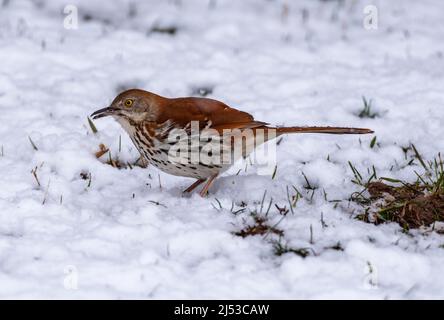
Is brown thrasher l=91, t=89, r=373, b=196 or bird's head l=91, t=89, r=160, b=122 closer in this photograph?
brown thrasher l=91, t=89, r=373, b=196

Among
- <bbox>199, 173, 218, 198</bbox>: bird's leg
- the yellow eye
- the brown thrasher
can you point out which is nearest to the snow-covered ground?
<bbox>199, 173, 218, 198</bbox>: bird's leg

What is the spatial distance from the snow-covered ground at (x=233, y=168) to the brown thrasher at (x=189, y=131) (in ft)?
0.71

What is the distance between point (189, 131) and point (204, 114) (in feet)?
0.47

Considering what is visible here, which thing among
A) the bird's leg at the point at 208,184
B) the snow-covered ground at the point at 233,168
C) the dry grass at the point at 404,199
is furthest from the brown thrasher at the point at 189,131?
the dry grass at the point at 404,199

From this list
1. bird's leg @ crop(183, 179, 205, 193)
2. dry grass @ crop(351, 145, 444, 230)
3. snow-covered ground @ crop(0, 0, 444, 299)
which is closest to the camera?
snow-covered ground @ crop(0, 0, 444, 299)

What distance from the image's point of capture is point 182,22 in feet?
24.9

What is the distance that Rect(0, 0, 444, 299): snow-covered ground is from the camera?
365cm

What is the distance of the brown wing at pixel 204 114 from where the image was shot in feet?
14.9

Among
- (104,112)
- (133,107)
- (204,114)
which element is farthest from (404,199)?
(104,112)

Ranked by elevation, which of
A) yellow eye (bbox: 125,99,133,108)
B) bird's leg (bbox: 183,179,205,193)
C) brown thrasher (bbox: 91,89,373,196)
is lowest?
bird's leg (bbox: 183,179,205,193)

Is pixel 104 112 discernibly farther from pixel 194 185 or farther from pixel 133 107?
pixel 194 185

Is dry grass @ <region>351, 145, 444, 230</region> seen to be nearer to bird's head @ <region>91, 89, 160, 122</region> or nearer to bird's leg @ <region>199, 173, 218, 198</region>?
bird's leg @ <region>199, 173, 218, 198</region>

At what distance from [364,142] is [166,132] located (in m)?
1.63
